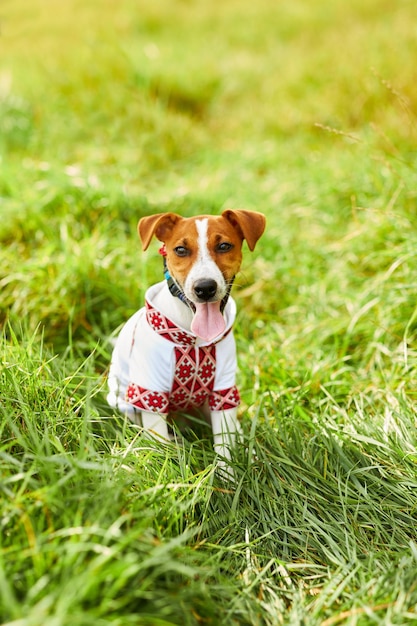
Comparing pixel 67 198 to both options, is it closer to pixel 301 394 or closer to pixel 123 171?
pixel 123 171

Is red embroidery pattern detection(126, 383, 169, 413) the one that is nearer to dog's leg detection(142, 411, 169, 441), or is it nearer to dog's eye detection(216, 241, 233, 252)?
dog's leg detection(142, 411, 169, 441)

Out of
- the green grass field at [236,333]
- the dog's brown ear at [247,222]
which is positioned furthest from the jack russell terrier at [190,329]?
the green grass field at [236,333]

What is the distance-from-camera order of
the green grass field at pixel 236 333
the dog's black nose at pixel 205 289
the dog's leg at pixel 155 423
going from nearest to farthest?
the green grass field at pixel 236 333 < the dog's black nose at pixel 205 289 < the dog's leg at pixel 155 423

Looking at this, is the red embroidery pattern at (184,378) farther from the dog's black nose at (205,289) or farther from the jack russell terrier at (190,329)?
the dog's black nose at (205,289)

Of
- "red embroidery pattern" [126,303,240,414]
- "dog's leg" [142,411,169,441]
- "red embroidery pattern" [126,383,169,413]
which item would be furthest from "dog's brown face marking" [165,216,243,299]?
"dog's leg" [142,411,169,441]

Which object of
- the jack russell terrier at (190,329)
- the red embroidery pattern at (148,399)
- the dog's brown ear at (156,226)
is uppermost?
the dog's brown ear at (156,226)

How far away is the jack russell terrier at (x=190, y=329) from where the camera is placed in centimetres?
263

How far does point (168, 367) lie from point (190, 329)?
0.67 feet

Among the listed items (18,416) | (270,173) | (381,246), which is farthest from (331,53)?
(18,416)

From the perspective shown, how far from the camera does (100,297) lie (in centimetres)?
387

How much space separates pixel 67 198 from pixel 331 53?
488cm

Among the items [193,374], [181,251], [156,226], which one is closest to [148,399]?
[193,374]

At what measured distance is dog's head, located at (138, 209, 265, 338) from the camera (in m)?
2.56

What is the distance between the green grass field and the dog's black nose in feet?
1.98
